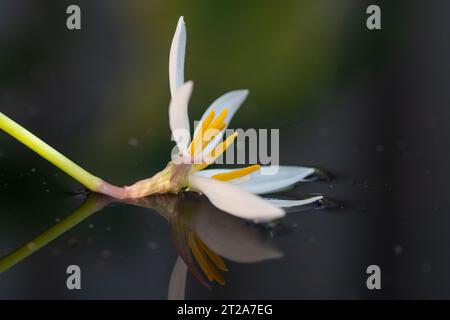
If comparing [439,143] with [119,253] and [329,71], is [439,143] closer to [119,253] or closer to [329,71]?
[329,71]

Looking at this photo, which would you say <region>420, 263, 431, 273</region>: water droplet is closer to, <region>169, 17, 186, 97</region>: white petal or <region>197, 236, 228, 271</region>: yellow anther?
<region>197, 236, 228, 271</region>: yellow anther

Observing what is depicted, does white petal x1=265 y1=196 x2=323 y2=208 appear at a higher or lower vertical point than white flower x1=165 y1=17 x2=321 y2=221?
lower

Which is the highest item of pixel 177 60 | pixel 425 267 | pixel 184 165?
pixel 177 60

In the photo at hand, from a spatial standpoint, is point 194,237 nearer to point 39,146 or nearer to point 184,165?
point 184,165

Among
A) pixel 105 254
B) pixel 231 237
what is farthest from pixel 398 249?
pixel 105 254

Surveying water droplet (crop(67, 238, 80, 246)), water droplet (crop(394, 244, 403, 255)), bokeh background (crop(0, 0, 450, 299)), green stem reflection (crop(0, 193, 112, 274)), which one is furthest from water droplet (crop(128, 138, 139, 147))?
water droplet (crop(394, 244, 403, 255))

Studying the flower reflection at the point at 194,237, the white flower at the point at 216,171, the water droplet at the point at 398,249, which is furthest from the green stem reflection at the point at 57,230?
the water droplet at the point at 398,249
